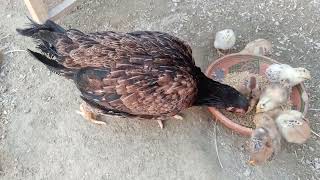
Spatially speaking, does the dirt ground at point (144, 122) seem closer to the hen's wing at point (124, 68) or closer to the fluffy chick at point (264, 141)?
the fluffy chick at point (264, 141)

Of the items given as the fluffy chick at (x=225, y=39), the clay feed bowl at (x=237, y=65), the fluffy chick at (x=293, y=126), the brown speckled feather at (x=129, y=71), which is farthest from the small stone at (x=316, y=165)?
the fluffy chick at (x=225, y=39)

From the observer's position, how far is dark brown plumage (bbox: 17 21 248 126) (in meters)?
3.34

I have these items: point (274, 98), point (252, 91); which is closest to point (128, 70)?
point (252, 91)

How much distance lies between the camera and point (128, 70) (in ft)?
11.0

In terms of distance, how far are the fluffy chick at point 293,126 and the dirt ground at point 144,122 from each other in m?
0.29

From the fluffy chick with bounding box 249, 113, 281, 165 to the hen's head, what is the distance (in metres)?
0.23

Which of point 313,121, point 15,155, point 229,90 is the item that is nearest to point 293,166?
point 313,121

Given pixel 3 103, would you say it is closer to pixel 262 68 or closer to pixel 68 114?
pixel 68 114

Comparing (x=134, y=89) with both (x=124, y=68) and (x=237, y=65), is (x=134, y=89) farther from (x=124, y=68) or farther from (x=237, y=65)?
(x=237, y=65)

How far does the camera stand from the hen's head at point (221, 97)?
3637mm

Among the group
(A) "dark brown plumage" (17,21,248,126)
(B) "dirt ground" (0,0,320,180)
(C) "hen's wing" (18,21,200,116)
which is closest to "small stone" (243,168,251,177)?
(B) "dirt ground" (0,0,320,180)

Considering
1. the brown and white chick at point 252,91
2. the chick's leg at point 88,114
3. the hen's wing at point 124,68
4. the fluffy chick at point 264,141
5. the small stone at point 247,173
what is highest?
the hen's wing at point 124,68

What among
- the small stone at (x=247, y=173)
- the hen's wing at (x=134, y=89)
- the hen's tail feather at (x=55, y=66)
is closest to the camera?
the hen's wing at (x=134, y=89)

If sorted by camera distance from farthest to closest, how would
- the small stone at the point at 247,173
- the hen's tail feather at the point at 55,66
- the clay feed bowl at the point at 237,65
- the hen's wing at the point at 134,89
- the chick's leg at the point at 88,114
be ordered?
the clay feed bowl at the point at 237,65
the chick's leg at the point at 88,114
the small stone at the point at 247,173
the hen's tail feather at the point at 55,66
the hen's wing at the point at 134,89
